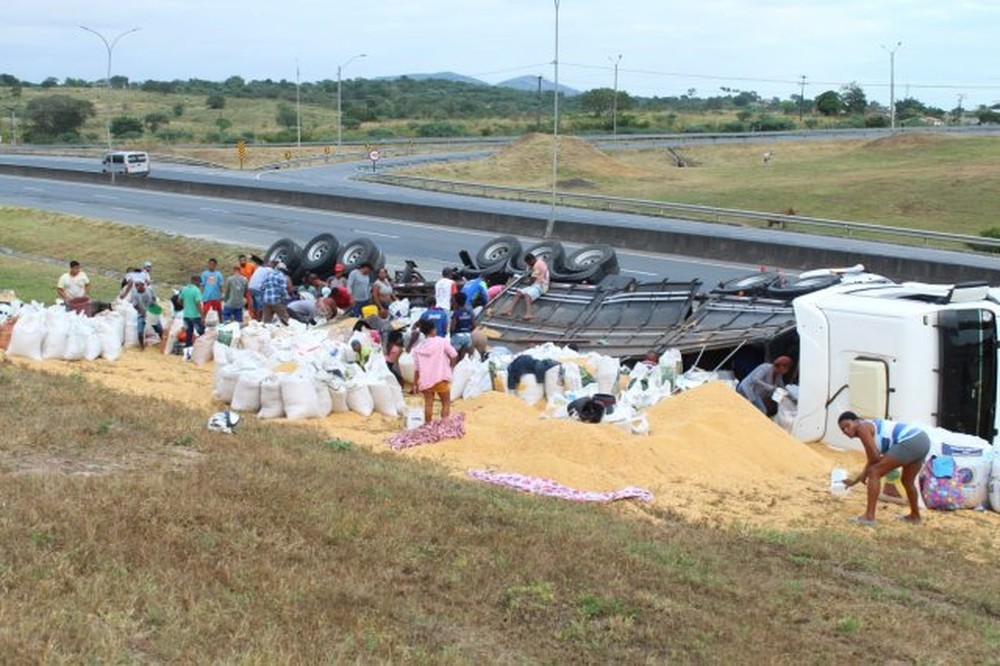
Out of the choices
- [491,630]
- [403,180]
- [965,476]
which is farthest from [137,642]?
[403,180]

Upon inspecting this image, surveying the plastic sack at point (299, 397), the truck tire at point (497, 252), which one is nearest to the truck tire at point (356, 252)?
the truck tire at point (497, 252)

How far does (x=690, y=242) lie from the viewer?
110 feet

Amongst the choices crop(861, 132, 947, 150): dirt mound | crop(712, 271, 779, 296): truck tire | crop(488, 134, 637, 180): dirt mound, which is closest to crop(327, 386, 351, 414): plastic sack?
crop(712, 271, 779, 296): truck tire

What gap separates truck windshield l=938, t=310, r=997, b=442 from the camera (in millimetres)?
13047

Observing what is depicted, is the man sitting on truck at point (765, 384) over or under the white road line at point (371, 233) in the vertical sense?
under

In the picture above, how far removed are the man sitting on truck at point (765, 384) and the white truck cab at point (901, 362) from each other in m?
0.59

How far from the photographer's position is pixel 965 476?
11523 mm

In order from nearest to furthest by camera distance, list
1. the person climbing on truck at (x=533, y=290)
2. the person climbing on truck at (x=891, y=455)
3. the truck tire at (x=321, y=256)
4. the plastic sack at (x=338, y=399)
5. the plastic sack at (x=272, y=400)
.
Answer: the person climbing on truck at (x=891, y=455), the plastic sack at (x=272, y=400), the plastic sack at (x=338, y=399), the person climbing on truck at (x=533, y=290), the truck tire at (x=321, y=256)

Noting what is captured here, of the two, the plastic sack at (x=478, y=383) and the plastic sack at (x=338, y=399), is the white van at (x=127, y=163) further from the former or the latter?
the plastic sack at (x=338, y=399)

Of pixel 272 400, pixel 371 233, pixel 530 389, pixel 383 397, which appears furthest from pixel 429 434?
pixel 371 233

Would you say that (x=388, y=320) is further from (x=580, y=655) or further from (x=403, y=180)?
(x=403, y=180)

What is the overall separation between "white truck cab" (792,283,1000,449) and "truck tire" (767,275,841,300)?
12.8 feet

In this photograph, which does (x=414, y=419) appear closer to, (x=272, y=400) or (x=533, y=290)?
(x=272, y=400)

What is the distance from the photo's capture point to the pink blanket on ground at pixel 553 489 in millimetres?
11094
